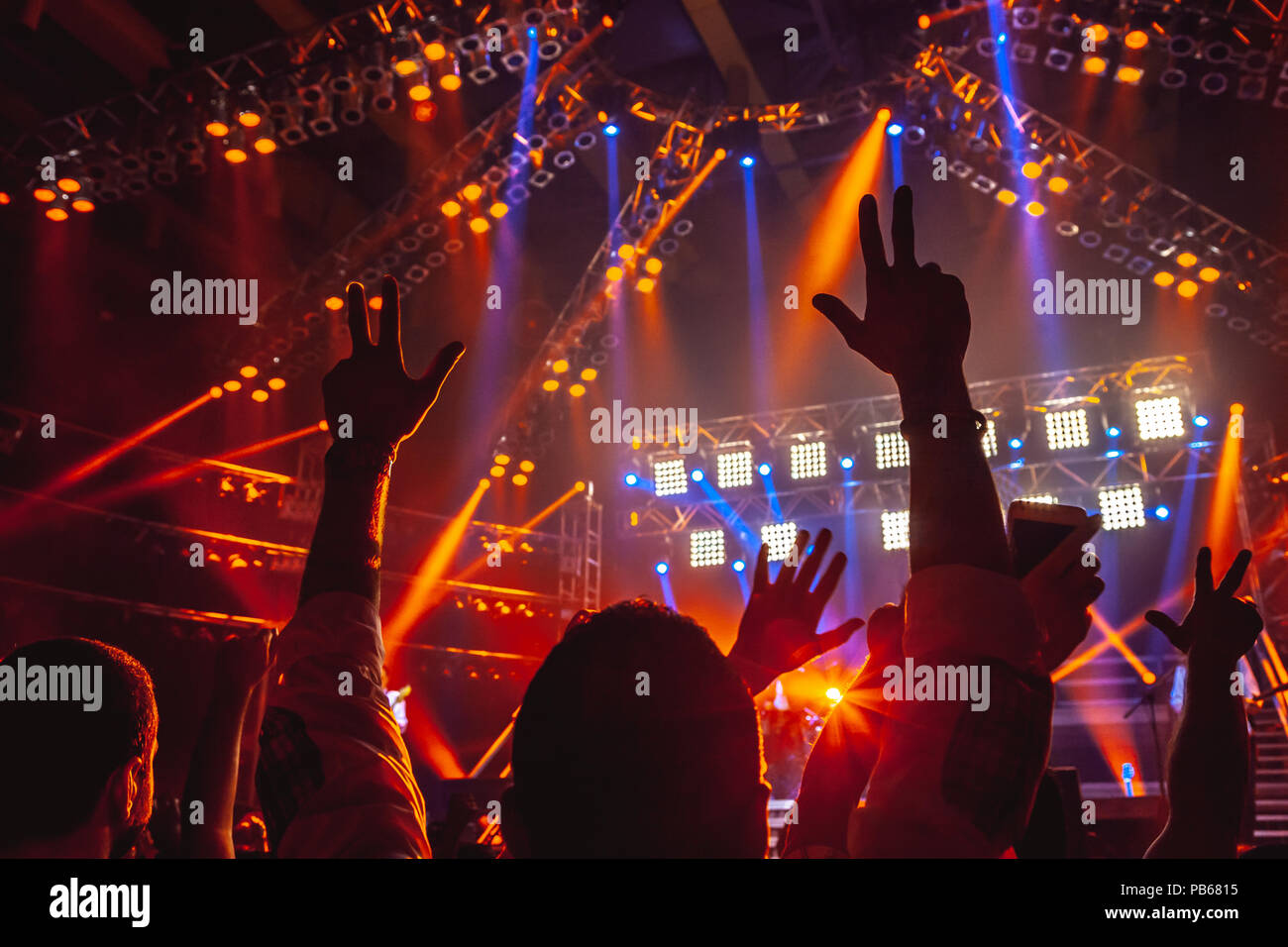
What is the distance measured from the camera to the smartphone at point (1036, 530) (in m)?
1.21

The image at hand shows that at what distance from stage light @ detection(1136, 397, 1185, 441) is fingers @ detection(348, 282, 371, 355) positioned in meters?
12.3

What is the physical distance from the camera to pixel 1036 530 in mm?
1243

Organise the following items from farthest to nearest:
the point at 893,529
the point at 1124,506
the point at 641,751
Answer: the point at 893,529
the point at 1124,506
the point at 641,751

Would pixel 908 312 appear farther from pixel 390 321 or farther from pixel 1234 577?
pixel 390 321

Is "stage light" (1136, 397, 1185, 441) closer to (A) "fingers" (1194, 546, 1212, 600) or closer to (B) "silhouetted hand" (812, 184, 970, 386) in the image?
(A) "fingers" (1194, 546, 1212, 600)

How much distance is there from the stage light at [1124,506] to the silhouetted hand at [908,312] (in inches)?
482

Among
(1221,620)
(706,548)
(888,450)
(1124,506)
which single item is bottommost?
(1221,620)

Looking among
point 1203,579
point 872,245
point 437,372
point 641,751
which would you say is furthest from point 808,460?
point 641,751

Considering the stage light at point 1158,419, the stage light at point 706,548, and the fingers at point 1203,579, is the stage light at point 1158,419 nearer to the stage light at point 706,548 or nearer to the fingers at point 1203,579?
the stage light at point 706,548

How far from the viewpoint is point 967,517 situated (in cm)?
103

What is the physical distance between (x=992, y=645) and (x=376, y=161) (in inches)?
431

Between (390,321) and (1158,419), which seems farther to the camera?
(1158,419)

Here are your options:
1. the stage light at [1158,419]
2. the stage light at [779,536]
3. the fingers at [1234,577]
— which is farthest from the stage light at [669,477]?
the fingers at [1234,577]

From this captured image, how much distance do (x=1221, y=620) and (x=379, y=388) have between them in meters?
1.53
